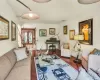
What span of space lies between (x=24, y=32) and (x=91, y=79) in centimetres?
836

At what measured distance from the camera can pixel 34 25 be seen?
28.6 feet

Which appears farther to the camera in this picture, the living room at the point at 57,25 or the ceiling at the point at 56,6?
the ceiling at the point at 56,6

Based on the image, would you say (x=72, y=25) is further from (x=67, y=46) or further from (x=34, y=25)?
(x=34, y=25)

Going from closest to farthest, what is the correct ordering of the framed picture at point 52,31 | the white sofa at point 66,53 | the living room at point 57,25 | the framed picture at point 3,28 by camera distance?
1. the framed picture at point 3,28
2. the living room at point 57,25
3. the white sofa at point 66,53
4. the framed picture at point 52,31

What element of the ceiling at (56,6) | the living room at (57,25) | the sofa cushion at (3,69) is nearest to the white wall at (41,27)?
the living room at (57,25)

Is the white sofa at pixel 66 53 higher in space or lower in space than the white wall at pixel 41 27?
lower

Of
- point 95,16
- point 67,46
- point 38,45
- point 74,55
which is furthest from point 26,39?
point 95,16

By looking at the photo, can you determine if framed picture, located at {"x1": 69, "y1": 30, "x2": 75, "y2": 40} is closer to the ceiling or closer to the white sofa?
the white sofa

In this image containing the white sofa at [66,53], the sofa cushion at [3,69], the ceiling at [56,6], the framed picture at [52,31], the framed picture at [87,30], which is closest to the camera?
the sofa cushion at [3,69]

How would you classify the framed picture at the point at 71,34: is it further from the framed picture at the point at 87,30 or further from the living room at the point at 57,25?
the framed picture at the point at 87,30

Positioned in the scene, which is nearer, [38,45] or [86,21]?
[86,21]

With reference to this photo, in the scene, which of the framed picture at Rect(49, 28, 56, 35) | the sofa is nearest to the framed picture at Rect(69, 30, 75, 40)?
the framed picture at Rect(49, 28, 56, 35)

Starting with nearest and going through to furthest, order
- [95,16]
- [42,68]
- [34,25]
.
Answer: [42,68] → [95,16] → [34,25]

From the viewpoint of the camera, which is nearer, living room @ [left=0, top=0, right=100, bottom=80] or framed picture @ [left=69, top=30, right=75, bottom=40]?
living room @ [left=0, top=0, right=100, bottom=80]
